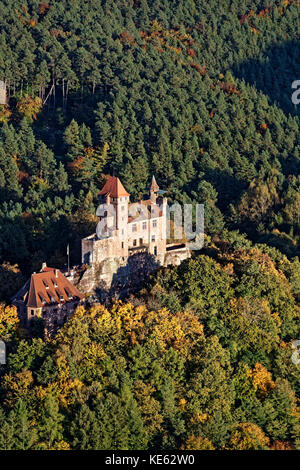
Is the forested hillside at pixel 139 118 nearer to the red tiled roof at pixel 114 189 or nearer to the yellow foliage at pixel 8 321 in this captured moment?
the red tiled roof at pixel 114 189

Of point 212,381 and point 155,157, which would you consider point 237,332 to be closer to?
point 212,381

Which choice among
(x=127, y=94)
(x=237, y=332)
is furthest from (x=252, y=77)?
(x=237, y=332)

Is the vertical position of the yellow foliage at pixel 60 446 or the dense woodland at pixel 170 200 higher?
the dense woodland at pixel 170 200

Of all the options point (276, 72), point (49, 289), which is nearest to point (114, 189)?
point (49, 289)

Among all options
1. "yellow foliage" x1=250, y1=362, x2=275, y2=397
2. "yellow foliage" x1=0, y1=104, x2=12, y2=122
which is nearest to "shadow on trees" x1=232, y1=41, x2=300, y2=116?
"yellow foliage" x1=0, y1=104, x2=12, y2=122

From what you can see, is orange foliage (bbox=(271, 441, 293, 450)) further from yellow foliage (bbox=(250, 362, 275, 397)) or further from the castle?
the castle

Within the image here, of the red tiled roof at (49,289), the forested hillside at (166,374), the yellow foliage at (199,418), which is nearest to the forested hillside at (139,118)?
the red tiled roof at (49,289)
